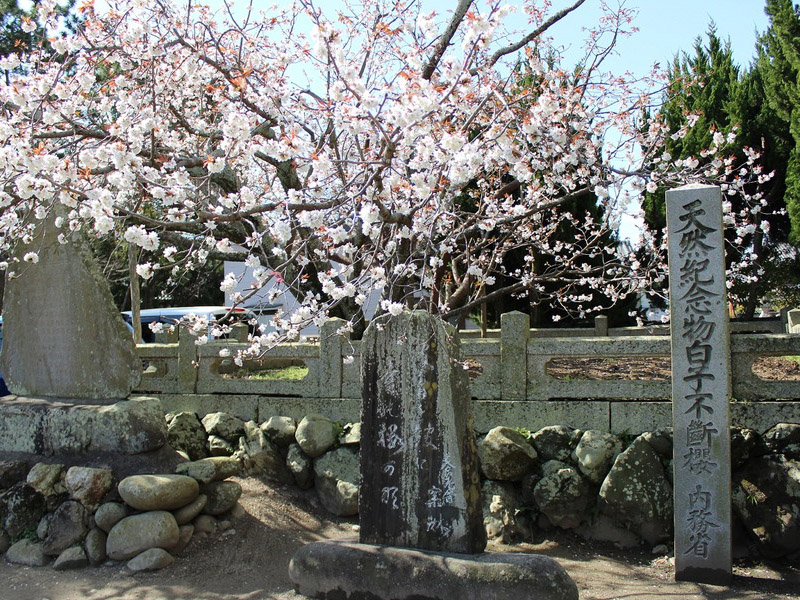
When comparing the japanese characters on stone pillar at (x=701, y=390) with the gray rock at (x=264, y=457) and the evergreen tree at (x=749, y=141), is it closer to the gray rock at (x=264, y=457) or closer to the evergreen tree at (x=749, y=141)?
the gray rock at (x=264, y=457)

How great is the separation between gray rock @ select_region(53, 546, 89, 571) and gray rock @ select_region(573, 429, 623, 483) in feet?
15.1

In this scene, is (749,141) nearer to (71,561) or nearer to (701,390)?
(701,390)

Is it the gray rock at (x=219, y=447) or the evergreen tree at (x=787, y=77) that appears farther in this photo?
the evergreen tree at (x=787, y=77)

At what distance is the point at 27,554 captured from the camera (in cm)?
603

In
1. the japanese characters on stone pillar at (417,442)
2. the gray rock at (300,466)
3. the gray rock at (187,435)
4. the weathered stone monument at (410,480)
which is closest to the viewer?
the weathered stone monument at (410,480)

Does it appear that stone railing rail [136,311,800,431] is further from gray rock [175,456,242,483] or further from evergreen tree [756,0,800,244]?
evergreen tree [756,0,800,244]

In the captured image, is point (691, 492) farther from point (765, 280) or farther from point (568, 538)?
point (765, 280)

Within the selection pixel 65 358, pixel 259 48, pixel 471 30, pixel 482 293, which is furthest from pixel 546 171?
pixel 65 358

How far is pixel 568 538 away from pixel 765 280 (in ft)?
33.0

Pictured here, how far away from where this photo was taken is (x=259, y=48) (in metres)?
7.88

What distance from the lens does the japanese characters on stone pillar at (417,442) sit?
4.69m

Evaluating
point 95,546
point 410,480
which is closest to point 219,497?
point 95,546

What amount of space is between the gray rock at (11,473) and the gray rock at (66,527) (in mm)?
705

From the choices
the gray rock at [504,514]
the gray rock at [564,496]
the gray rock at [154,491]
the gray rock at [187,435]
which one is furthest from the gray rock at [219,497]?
the gray rock at [564,496]
